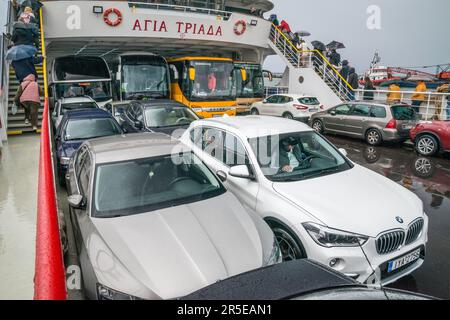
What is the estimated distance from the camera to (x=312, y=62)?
63.2ft

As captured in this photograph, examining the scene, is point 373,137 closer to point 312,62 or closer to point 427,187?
point 427,187

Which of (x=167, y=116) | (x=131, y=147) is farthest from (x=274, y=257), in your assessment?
(x=167, y=116)

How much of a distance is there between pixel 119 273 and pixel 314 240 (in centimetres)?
190

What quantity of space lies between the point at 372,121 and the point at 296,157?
25.8 feet

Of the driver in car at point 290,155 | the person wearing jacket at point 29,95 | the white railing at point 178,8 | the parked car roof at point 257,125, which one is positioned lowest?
the driver in car at point 290,155

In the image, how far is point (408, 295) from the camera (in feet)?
6.49

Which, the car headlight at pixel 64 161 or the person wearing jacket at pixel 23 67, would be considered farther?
the person wearing jacket at pixel 23 67

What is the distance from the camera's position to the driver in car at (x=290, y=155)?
4.43 m

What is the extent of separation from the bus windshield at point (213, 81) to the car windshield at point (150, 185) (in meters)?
9.80

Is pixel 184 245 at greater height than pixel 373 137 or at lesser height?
lesser

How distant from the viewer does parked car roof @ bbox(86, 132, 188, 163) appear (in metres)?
3.95

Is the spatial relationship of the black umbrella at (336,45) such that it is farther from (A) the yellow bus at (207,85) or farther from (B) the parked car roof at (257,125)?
(B) the parked car roof at (257,125)

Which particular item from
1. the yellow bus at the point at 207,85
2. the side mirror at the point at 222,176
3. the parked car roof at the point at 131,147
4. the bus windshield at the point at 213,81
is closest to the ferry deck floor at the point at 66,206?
the parked car roof at the point at 131,147
